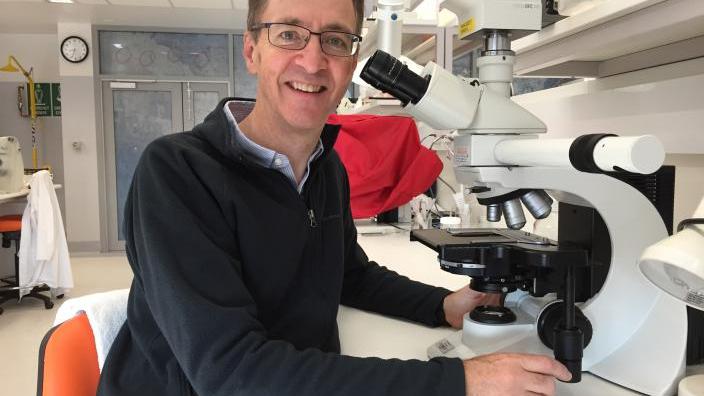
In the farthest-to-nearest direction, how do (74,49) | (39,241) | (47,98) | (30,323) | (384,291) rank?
(47,98)
(74,49)
(39,241)
(30,323)
(384,291)

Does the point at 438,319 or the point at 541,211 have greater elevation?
Answer: the point at 541,211

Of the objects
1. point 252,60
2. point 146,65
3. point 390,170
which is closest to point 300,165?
point 252,60

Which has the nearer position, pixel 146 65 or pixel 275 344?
pixel 275 344

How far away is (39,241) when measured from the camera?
3.71 meters

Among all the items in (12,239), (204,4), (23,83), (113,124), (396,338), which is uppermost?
(204,4)

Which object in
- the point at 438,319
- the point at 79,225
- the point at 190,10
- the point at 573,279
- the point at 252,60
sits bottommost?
the point at 79,225

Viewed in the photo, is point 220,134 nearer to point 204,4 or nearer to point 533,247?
point 533,247

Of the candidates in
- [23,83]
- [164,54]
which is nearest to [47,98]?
[23,83]

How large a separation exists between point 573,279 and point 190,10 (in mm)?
5172

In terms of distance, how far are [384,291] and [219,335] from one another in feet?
1.92

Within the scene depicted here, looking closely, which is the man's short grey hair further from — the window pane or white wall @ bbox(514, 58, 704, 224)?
the window pane

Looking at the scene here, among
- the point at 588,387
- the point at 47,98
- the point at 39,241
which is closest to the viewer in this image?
the point at 588,387

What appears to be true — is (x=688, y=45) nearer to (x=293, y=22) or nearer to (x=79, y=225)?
(x=293, y=22)

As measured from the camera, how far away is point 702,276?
51cm
